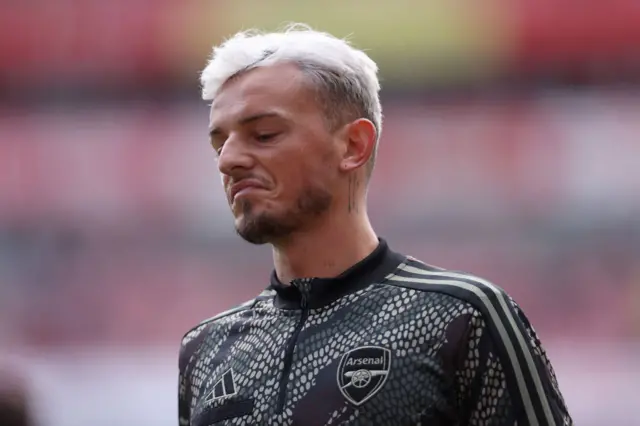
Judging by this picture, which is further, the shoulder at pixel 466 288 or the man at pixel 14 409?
the man at pixel 14 409

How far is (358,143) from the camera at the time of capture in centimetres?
158

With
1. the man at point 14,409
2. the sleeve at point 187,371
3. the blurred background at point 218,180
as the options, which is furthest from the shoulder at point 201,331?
the blurred background at point 218,180

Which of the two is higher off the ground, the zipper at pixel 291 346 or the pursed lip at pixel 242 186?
the pursed lip at pixel 242 186

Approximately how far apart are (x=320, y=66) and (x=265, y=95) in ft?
0.35

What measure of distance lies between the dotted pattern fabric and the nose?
0.24 metres

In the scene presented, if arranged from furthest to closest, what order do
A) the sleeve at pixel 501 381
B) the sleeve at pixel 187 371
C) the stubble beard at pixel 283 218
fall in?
the sleeve at pixel 187 371, the stubble beard at pixel 283 218, the sleeve at pixel 501 381

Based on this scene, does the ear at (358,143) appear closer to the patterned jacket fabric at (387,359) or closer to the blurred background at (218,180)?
the patterned jacket fabric at (387,359)

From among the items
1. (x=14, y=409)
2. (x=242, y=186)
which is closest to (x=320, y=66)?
(x=242, y=186)

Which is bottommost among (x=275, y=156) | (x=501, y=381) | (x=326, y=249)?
(x=501, y=381)

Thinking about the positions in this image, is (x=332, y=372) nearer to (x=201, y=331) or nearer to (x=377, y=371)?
(x=377, y=371)

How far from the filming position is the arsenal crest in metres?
1.39

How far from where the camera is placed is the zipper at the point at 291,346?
4.72 feet

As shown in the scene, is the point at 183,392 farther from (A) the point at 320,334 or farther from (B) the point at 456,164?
(B) the point at 456,164

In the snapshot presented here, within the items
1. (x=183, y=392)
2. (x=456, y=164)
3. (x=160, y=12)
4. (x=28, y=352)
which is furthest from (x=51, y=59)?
(x=183, y=392)
